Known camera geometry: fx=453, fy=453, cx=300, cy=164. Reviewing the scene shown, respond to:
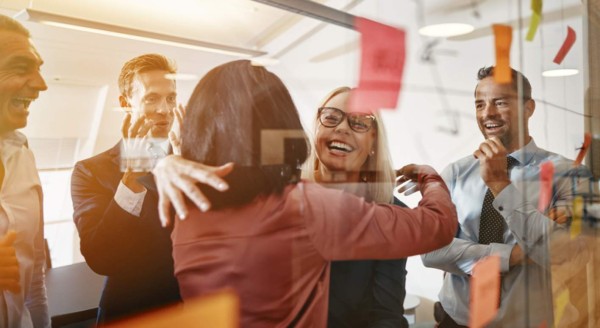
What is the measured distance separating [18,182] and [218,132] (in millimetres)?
340

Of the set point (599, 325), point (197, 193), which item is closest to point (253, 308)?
point (197, 193)

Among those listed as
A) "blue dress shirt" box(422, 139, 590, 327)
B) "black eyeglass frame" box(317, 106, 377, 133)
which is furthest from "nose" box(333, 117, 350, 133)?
"blue dress shirt" box(422, 139, 590, 327)

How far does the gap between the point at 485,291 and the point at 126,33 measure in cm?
110

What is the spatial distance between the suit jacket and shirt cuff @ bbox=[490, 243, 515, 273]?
856 millimetres

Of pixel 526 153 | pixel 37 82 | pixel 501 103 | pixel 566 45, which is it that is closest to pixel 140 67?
pixel 37 82

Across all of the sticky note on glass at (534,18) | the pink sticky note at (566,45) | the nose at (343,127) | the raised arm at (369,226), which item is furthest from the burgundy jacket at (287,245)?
the pink sticky note at (566,45)

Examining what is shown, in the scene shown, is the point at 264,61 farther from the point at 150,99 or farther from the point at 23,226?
the point at 23,226

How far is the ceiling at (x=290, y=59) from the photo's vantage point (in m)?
0.76

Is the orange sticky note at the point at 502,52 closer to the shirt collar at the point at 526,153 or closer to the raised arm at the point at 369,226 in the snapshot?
the shirt collar at the point at 526,153

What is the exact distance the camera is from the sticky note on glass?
1.41 m

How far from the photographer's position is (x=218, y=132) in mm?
862

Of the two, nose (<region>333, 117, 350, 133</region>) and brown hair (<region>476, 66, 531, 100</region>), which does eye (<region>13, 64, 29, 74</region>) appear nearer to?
nose (<region>333, 117, 350, 133</region>)

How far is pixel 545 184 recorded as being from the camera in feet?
4.71

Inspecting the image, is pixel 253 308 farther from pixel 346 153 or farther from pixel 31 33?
pixel 31 33
